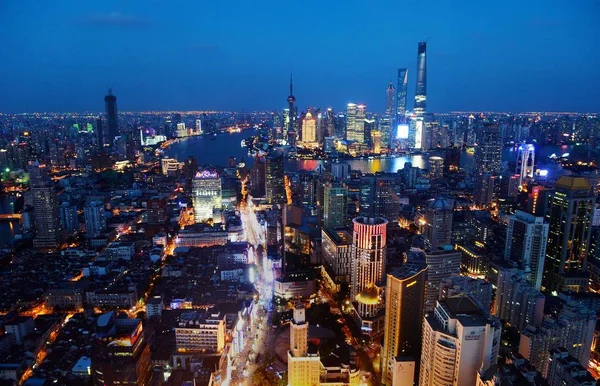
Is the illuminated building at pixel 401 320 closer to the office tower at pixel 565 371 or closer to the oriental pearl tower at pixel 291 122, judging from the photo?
the office tower at pixel 565 371

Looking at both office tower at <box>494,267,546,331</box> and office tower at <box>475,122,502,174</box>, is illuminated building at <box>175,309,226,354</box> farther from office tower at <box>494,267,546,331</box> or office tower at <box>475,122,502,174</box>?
office tower at <box>475,122,502,174</box>

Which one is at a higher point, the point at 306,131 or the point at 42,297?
the point at 306,131

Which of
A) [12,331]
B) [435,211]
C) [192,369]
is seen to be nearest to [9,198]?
[12,331]

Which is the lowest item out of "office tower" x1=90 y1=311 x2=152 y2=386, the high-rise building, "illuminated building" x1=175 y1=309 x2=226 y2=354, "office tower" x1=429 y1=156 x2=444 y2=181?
"illuminated building" x1=175 y1=309 x2=226 y2=354

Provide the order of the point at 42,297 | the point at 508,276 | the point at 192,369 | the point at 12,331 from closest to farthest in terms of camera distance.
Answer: the point at 192,369
the point at 12,331
the point at 508,276
the point at 42,297

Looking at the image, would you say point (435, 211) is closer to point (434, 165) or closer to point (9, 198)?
point (434, 165)

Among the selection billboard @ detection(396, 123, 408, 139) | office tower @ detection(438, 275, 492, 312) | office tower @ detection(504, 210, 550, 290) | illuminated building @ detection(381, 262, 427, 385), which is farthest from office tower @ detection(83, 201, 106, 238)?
billboard @ detection(396, 123, 408, 139)

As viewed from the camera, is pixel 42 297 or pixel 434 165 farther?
pixel 434 165
